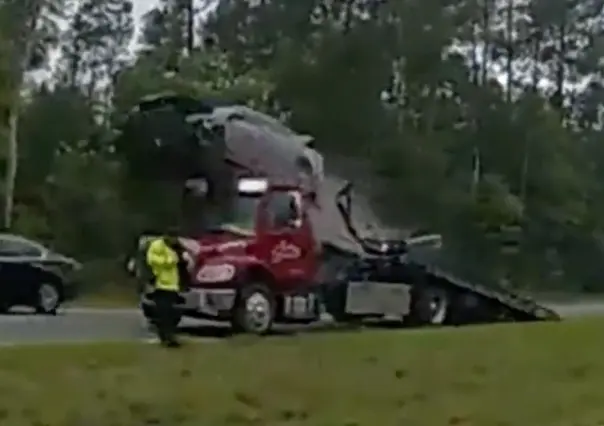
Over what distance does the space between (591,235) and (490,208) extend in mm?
5137

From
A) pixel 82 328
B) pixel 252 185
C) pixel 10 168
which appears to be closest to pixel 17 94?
pixel 10 168

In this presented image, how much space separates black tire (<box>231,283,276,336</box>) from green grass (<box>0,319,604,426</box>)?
7.78 ft

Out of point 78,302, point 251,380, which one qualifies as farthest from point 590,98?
point 251,380

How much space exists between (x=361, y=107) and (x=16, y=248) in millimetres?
24086

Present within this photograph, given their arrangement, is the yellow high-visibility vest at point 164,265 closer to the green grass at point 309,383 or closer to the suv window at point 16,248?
the green grass at point 309,383

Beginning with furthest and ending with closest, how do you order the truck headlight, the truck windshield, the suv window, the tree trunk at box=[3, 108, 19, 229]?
the tree trunk at box=[3, 108, 19, 229], the suv window, the truck windshield, the truck headlight

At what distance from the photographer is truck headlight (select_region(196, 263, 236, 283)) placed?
1784 cm

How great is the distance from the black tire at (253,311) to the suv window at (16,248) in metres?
6.34

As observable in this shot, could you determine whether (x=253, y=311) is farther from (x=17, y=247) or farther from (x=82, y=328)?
(x=17, y=247)

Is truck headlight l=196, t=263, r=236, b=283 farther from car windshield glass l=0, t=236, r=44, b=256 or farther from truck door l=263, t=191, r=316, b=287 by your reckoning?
car windshield glass l=0, t=236, r=44, b=256

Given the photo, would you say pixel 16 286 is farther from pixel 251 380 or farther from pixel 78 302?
pixel 251 380

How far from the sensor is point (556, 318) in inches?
846

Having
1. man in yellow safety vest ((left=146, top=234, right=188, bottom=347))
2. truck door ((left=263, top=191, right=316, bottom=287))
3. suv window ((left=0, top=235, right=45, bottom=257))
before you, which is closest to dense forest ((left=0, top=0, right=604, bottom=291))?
suv window ((left=0, top=235, right=45, bottom=257))

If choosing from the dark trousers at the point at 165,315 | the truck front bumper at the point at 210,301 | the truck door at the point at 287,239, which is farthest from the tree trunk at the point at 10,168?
the dark trousers at the point at 165,315
